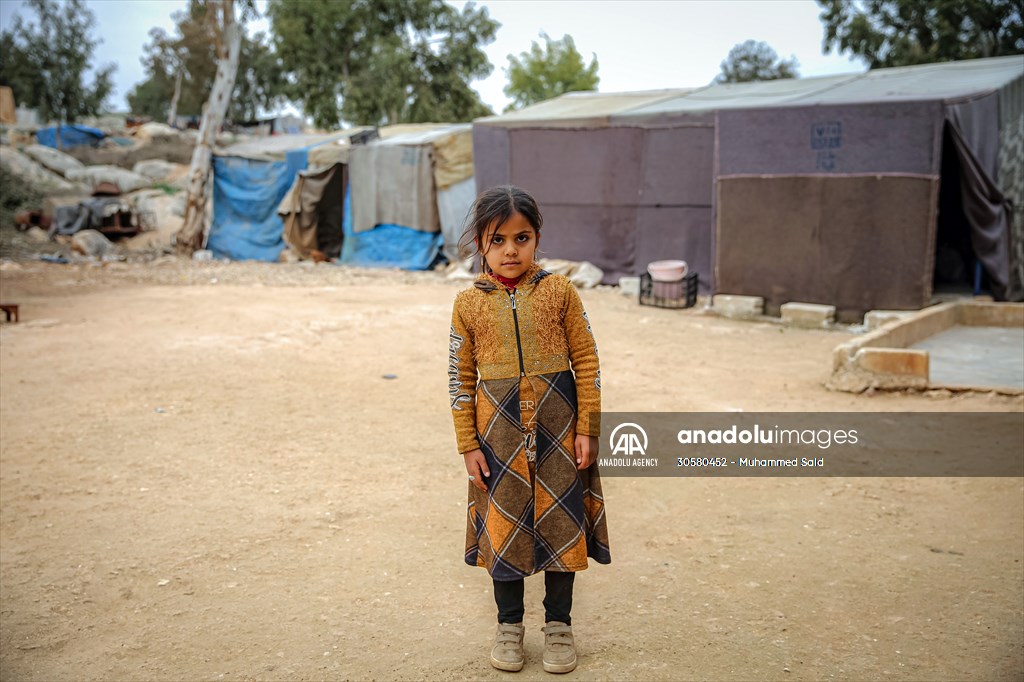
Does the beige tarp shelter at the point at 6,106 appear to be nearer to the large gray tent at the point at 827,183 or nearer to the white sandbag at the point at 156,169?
the white sandbag at the point at 156,169

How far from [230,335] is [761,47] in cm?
3985

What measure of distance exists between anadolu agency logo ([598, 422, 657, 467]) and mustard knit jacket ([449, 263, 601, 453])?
6.63ft

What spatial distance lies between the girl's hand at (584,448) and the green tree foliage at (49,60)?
40156 millimetres

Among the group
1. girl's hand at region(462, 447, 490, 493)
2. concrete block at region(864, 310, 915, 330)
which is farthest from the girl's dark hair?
concrete block at region(864, 310, 915, 330)

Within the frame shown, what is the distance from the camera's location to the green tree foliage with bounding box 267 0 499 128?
2881 centimetres

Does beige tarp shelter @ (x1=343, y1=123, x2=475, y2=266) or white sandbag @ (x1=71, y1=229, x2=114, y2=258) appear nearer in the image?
beige tarp shelter @ (x1=343, y1=123, x2=475, y2=266)

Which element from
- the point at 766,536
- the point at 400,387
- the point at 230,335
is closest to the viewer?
the point at 766,536

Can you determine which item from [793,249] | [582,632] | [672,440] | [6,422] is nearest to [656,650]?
[582,632]

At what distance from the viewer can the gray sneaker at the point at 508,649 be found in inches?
90.7

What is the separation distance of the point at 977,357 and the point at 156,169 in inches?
952

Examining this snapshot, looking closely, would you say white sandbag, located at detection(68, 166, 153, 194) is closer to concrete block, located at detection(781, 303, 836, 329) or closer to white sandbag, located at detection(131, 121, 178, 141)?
white sandbag, located at detection(131, 121, 178, 141)

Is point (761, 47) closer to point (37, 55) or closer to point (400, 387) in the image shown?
point (37, 55)

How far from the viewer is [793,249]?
30.7 feet

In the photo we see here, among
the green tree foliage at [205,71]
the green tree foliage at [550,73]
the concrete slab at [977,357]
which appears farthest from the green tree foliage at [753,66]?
the concrete slab at [977,357]
